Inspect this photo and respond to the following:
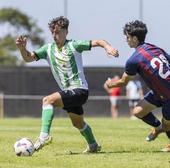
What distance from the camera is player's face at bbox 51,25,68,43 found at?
11.6 m

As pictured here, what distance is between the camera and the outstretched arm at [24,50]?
11.7 m

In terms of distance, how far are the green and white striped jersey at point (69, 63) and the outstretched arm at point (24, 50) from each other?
0.42 m

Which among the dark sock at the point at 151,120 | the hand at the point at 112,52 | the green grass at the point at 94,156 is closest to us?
the green grass at the point at 94,156

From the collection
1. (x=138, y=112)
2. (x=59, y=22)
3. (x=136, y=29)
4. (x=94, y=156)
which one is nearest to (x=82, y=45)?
(x=59, y=22)

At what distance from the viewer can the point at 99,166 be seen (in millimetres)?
9719

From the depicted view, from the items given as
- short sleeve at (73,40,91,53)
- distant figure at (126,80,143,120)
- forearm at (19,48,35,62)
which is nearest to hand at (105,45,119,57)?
short sleeve at (73,40,91,53)

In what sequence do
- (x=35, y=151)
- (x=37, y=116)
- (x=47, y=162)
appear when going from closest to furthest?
1. (x=47, y=162)
2. (x=35, y=151)
3. (x=37, y=116)

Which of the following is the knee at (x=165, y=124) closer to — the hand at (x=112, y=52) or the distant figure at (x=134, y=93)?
the hand at (x=112, y=52)

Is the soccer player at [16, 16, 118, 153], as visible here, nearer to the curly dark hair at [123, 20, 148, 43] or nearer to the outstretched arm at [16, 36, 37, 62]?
the outstretched arm at [16, 36, 37, 62]

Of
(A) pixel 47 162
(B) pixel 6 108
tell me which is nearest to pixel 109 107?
(B) pixel 6 108

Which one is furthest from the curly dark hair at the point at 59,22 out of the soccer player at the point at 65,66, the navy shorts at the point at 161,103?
the navy shorts at the point at 161,103

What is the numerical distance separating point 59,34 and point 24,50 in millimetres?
674

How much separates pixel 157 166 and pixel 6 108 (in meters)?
27.8

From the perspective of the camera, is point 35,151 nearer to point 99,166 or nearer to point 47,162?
point 47,162
